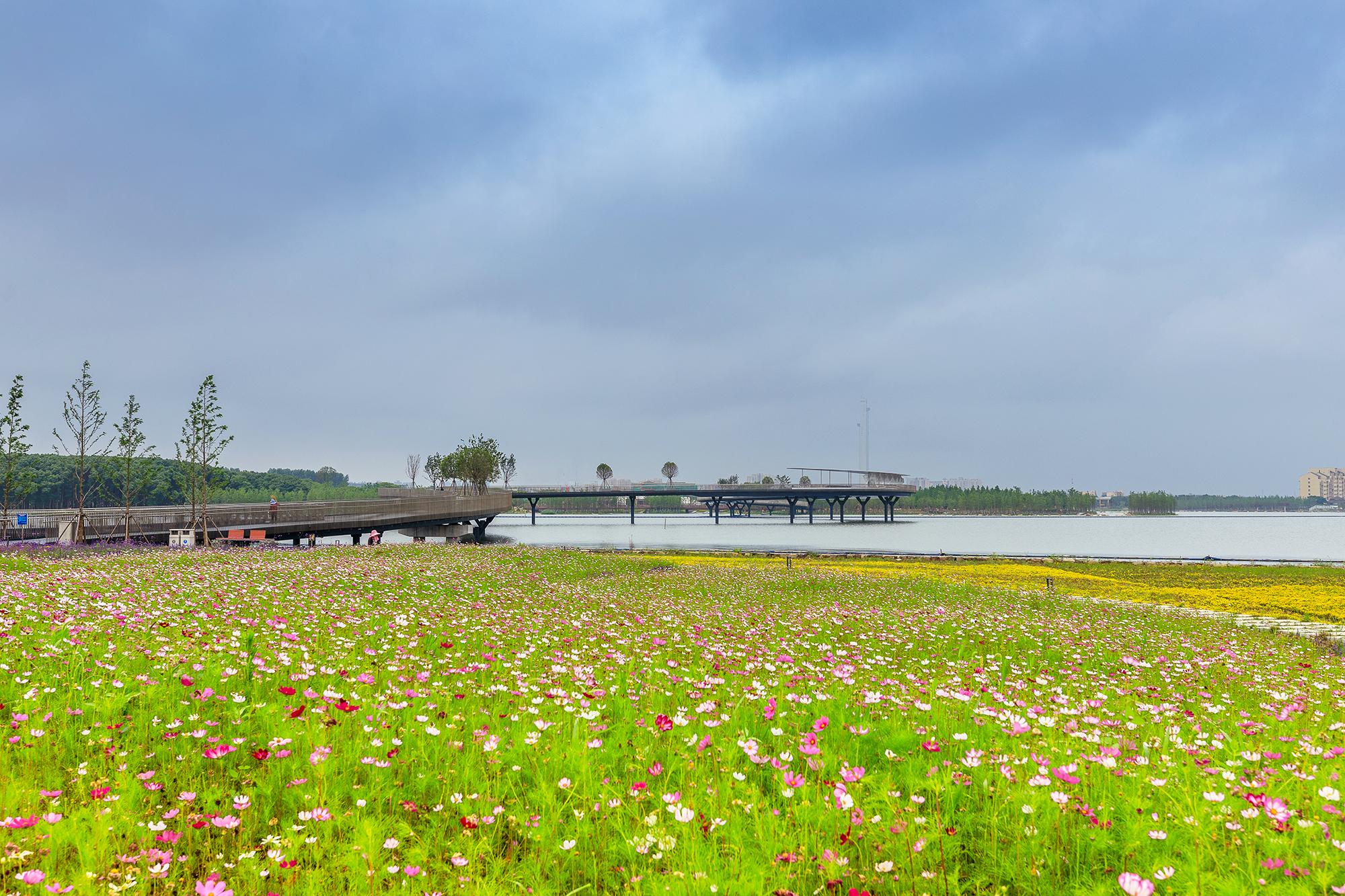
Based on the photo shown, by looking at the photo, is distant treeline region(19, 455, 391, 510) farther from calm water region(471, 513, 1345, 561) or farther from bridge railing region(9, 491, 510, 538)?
calm water region(471, 513, 1345, 561)

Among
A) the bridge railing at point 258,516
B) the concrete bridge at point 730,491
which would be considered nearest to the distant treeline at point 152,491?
the bridge railing at point 258,516

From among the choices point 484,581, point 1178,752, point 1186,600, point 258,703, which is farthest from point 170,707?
point 1186,600

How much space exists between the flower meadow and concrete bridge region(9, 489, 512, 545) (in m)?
37.1

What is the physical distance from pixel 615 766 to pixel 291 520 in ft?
184

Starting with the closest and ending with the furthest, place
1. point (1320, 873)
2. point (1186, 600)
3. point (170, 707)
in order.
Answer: point (1320, 873) < point (170, 707) < point (1186, 600)

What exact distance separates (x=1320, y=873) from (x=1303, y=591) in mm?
36710

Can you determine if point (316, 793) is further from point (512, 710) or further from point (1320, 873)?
point (1320, 873)

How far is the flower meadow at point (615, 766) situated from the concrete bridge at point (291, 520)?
37121mm

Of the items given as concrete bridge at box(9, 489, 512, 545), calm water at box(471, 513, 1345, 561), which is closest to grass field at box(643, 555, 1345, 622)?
calm water at box(471, 513, 1345, 561)

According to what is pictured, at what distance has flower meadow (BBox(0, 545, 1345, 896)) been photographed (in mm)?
3541

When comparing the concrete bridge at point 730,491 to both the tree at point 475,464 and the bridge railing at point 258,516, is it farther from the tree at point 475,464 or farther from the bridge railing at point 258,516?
the bridge railing at point 258,516

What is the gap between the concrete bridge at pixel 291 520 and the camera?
38938mm

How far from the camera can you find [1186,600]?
88.3ft

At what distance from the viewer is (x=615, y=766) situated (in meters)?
4.89
